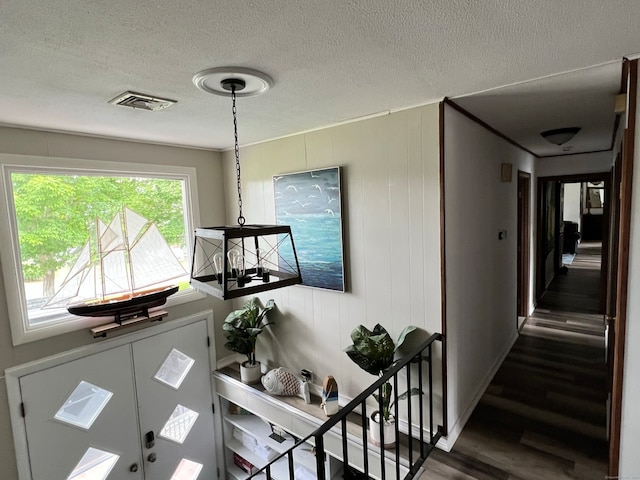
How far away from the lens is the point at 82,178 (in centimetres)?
280

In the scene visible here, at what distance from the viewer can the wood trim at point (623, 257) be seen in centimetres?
160

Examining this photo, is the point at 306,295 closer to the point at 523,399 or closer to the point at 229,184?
the point at 229,184

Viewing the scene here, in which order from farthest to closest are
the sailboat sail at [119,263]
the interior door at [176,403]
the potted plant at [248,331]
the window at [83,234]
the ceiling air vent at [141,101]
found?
the potted plant at [248,331] < the interior door at [176,403] < the sailboat sail at [119,263] < the window at [83,234] < the ceiling air vent at [141,101]

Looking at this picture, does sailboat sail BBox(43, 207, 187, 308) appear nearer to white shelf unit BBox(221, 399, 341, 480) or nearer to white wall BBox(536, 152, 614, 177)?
white shelf unit BBox(221, 399, 341, 480)

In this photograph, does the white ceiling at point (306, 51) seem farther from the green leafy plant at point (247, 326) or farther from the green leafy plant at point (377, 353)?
the green leafy plant at point (247, 326)

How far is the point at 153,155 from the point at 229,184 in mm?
786

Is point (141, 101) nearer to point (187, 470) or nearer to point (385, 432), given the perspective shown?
point (385, 432)

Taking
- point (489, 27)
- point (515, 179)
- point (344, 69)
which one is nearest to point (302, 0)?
point (344, 69)

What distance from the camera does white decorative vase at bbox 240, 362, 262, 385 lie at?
3352 millimetres

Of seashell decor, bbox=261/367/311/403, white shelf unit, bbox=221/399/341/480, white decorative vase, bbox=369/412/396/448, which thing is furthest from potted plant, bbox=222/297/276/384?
white decorative vase, bbox=369/412/396/448

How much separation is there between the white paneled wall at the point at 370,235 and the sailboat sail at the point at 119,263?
1087 mm

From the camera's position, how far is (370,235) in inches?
102

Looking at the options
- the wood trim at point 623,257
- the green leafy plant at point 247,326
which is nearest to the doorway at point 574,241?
the wood trim at point 623,257

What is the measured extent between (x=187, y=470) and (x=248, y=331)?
5.16ft
